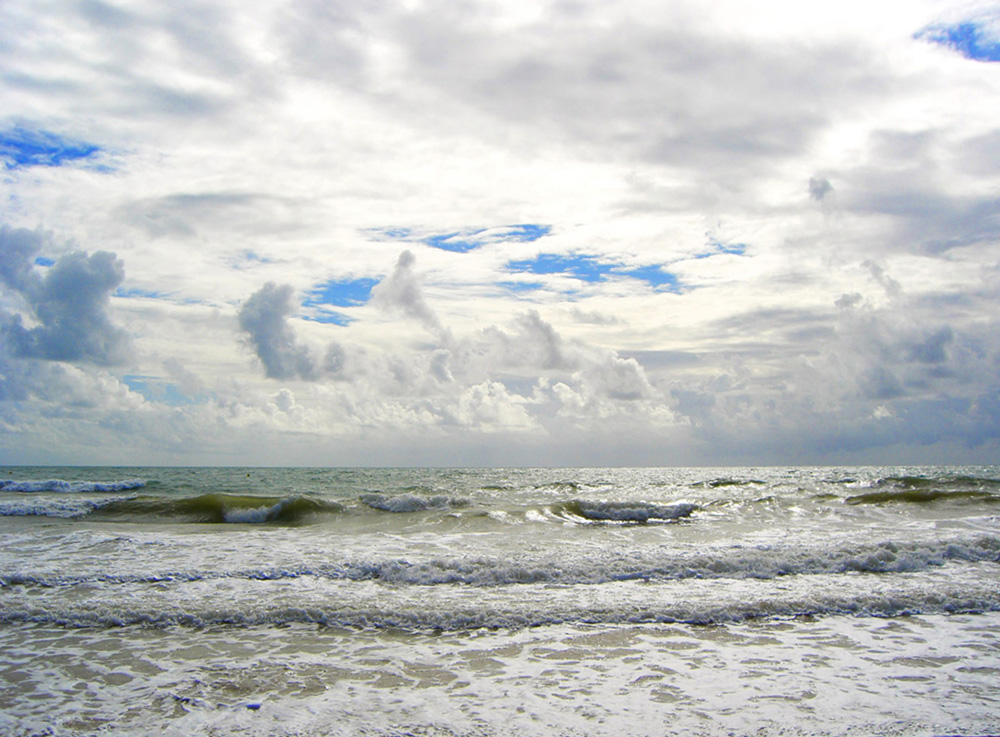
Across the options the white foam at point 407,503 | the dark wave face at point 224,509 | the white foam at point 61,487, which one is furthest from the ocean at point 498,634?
the white foam at point 61,487

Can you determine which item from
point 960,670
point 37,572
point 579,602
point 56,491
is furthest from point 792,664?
point 56,491

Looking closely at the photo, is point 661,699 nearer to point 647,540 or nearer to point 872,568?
point 872,568

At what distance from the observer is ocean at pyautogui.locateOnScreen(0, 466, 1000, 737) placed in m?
6.47

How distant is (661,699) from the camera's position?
6848 mm


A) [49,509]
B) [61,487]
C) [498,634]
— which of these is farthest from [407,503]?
[61,487]

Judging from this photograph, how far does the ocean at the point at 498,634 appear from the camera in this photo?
6.47m

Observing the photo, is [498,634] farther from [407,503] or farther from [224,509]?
[224,509]

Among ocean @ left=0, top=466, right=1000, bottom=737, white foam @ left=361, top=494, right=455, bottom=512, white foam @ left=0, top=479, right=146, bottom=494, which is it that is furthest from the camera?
white foam @ left=0, top=479, right=146, bottom=494

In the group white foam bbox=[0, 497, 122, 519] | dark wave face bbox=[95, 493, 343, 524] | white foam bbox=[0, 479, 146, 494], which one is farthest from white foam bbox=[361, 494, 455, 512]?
white foam bbox=[0, 479, 146, 494]

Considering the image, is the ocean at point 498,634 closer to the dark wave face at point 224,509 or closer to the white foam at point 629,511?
the white foam at point 629,511

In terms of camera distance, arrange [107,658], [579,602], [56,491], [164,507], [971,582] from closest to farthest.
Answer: [107,658]
[579,602]
[971,582]
[164,507]
[56,491]

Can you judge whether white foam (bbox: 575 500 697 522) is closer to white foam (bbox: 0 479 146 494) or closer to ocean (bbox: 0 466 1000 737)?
ocean (bbox: 0 466 1000 737)

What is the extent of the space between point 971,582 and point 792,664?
7.21m

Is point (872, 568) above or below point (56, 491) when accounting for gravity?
above
